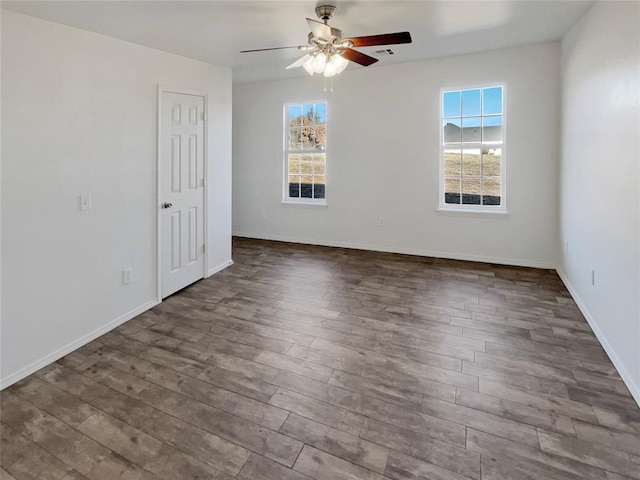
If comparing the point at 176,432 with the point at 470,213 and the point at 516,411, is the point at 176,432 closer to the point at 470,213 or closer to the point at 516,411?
the point at 516,411

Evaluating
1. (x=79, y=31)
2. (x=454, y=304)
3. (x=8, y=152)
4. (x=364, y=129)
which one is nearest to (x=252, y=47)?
(x=79, y=31)

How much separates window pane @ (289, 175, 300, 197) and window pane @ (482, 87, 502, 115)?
292 centimetres

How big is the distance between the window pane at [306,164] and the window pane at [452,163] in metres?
2.09

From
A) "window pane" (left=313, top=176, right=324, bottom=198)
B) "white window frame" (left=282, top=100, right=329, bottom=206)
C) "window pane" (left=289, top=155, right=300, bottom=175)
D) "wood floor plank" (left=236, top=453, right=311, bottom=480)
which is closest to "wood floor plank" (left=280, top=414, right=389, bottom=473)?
"wood floor plank" (left=236, top=453, right=311, bottom=480)

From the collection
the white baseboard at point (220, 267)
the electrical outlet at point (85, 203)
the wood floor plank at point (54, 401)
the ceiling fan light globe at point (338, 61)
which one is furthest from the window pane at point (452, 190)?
the wood floor plank at point (54, 401)

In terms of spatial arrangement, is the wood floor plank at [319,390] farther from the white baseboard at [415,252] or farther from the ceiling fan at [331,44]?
the white baseboard at [415,252]

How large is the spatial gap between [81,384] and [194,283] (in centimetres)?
187

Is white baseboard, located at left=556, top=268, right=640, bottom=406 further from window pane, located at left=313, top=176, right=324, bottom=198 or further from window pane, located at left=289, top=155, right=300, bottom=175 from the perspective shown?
window pane, located at left=289, top=155, right=300, bottom=175

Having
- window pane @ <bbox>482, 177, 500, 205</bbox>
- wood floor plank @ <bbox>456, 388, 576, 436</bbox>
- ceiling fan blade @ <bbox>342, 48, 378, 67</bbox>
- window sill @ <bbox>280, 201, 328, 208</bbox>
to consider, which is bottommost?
wood floor plank @ <bbox>456, 388, 576, 436</bbox>

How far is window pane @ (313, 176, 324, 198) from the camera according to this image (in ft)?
19.1

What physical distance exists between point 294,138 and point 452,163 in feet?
8.34

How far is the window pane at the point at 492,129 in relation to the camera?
4625 mm

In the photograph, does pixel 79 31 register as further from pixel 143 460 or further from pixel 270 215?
pixel 270 215

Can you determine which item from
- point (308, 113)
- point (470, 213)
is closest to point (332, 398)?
point (470, 213)
